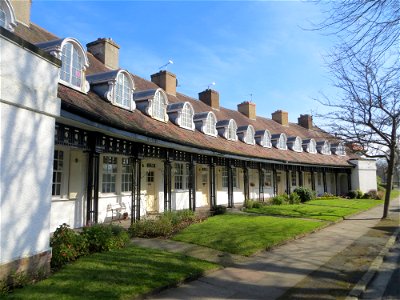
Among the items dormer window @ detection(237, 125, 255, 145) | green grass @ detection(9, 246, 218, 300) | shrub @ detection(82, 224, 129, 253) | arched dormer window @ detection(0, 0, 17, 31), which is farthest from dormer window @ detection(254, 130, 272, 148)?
arched dormer window @ detection(0, 0, 17, 31)

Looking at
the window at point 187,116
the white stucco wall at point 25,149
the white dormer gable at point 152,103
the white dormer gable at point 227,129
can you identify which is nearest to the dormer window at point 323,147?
the white dormer gable at point 227,129

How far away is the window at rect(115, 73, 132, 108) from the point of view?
13.6 m

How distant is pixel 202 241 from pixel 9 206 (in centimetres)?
573

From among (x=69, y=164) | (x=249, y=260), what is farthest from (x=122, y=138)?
(x=249, y=260)

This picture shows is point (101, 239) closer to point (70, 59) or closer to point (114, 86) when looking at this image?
point (70, 59)

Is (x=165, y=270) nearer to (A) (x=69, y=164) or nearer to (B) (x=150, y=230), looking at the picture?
(B) (x=150, y=230)

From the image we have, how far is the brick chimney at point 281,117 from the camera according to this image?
124ft

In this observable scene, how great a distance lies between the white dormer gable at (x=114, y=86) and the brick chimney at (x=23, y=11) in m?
3.26

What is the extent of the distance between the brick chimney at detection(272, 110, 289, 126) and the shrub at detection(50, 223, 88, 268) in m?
32.7

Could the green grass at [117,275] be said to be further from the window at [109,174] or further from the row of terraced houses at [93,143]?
the window at [109,174]

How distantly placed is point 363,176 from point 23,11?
35.3 m

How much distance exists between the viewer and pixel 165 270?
675 cm

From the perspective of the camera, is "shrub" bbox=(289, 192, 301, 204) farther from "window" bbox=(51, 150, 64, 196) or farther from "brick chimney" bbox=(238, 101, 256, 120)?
"window" bbox=(51, 150, 64, 196)

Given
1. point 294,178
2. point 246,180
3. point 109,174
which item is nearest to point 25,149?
point 109,174
